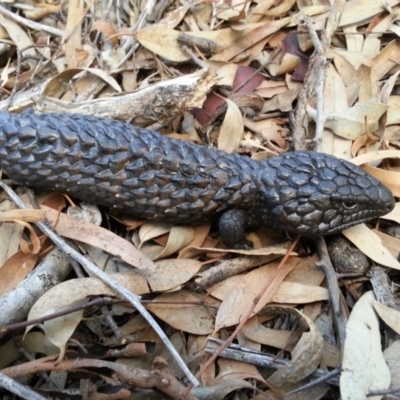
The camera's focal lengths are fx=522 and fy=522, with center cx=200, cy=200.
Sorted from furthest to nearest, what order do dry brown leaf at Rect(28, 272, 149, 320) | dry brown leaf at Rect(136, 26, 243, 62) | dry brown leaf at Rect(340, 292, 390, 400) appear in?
1. dry brown leaf at Rect(136, 26, 243, 62)
2. dry brown leaf at Rect(28, 272, 149, 320)
3. dry brown leaf at Rect(340, 292, 390, 400)

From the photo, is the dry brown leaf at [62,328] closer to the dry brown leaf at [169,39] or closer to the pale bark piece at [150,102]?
the pale bark piece at [150,102]

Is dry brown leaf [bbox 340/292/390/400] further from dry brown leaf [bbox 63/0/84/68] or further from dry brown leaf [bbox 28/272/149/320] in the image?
dry brown leaf [bbox 63/0/84/68]

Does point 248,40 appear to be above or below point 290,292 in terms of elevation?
above

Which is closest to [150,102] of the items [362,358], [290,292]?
[290,292]

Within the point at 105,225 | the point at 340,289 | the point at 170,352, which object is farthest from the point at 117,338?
the point at 340,289

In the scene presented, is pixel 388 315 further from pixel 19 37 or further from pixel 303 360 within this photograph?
pixel 19 37

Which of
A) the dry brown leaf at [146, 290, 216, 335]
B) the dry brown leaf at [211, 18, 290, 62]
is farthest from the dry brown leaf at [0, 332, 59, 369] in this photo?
the dry brown leaf at [211, 18, 290, 62]

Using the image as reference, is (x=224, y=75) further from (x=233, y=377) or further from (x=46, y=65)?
(x=233, y=377)
